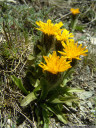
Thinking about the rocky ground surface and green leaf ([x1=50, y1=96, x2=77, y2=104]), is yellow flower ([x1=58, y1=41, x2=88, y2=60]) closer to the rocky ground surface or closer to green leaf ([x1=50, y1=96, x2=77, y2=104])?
green leaf ([x1=50, y1=96, x2=77, y2=104])

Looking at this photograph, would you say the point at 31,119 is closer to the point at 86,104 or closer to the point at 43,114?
the point at 43,114

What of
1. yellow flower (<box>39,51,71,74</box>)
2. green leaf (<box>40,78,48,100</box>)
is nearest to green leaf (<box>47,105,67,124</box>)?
green leaf (<box>40,78,48,100</box>)

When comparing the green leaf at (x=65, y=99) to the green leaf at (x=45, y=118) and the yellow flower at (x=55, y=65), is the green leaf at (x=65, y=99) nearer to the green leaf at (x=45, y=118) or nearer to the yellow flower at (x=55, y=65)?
the green leaf at (x=45, y=118)

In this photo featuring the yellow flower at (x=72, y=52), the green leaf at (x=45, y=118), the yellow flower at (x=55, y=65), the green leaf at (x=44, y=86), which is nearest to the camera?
the yellow flower at (x=55, y=65)

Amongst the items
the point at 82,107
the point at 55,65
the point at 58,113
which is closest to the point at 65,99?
the point at 58,113

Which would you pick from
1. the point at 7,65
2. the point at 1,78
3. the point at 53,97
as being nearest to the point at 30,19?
the point at 7,65

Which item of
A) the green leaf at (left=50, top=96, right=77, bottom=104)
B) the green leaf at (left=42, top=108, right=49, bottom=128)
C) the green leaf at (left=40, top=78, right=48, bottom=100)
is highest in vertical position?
the green leaf at (left=40, top=78, right=48, bottom=100)

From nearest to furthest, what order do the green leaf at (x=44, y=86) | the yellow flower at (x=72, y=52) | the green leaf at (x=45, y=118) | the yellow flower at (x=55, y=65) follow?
1. the yellow flower at (x=55, y=65)
2. the yellow flower at (x=72, y=52)
3. the green leaf at (x=44, y=86)
4. the green leaf at (x=45, y=118)

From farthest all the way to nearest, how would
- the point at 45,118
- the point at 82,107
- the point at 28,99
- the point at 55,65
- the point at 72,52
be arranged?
the point at 82,107, the point at 45,118, the point at 28,99, the point at 72,52, the point at 55,65

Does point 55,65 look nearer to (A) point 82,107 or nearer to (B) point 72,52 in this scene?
(B) point 72,52

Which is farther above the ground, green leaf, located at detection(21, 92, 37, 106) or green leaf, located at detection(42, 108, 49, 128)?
green leaf, located at detection(21, 92, 37, 106)

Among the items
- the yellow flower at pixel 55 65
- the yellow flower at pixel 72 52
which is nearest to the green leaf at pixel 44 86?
the yellow flower at pixel 55 65

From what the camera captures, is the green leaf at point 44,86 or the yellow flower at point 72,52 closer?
the yellow flower at point 72,52
